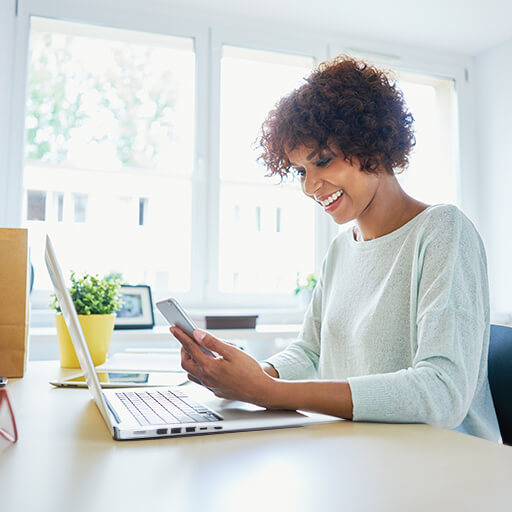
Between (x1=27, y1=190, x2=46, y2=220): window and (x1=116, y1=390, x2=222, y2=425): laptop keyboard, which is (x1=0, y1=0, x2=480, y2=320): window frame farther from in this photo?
(x1=116, y1=390, x2=222, y2=425): laptop keyboard

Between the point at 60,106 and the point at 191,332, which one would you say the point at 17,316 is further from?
the point at 60,106

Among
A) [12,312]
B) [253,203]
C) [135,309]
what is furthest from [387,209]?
[253,203]

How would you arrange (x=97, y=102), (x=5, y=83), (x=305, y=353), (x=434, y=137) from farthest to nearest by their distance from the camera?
(x=434, y=137)
(x=97, y=102)
(x=5, y=83)
(x=305, y=353)

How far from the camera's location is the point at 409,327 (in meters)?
1.04

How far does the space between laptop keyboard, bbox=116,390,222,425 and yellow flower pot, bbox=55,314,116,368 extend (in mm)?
429

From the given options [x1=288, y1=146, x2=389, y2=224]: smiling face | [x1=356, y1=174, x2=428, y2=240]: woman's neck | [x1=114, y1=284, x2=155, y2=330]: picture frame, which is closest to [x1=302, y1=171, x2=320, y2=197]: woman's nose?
[x1=288, y1=146, x2=389, y2=224]: smiling face

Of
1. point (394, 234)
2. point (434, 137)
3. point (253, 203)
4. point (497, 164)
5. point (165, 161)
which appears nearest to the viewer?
point (394, 234)

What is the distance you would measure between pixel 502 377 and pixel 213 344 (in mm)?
572

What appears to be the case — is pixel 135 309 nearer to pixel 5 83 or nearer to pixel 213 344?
pixel 5 83

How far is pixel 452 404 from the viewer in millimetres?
820

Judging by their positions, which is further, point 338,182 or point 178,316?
point 338,182

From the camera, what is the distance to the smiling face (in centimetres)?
119

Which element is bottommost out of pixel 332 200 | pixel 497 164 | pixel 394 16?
pixel 332 200

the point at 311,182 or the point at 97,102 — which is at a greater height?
the point at 97,102
